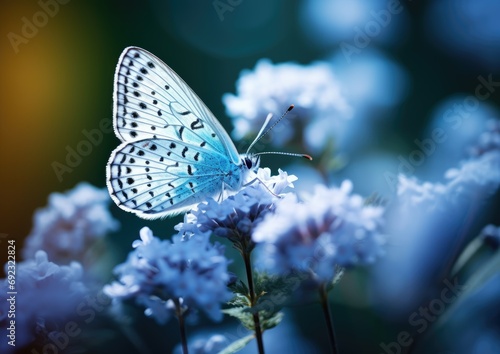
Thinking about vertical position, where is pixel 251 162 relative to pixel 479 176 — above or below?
above

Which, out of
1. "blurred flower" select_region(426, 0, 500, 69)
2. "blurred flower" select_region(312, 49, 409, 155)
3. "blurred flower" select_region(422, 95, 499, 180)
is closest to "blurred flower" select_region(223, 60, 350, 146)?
"blurred flower" select_region(312, 49, 409, 155)

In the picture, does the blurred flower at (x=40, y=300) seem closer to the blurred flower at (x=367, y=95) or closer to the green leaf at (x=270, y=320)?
the green leaf at (x=270, y=320)

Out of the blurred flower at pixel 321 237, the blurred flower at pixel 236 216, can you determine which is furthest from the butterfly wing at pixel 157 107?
the blurred flower at pixel 321 237

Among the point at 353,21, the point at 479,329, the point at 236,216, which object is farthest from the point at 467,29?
the point at 236,216

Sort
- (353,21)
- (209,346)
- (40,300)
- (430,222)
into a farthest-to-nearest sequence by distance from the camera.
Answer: (353,21)
(430,222)
(209,346)
(40,300)

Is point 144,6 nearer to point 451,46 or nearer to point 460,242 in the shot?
point 451,46

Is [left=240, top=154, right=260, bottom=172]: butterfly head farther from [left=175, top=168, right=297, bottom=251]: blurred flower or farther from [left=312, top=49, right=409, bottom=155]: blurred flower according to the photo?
[left=312, top=49, right=409, bottom=155]: blurred flower

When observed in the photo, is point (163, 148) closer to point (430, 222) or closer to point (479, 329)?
point (430, 222)

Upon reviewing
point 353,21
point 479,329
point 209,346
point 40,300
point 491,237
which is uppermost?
point 353,21
